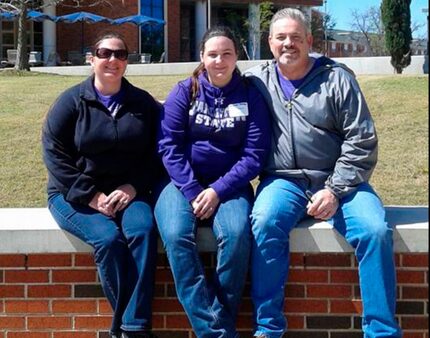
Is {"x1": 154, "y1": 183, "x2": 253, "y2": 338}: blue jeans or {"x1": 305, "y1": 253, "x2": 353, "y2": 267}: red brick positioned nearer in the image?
{"x1": 154, "y1": 183, "x2": 253, "y2": 338}: blue jeans

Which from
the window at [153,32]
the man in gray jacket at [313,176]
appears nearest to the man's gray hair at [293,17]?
the man in gray jacket at [313,176]

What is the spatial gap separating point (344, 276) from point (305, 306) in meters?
0.26

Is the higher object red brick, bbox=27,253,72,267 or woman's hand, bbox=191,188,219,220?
woman's hand, bbox=191,188,219,220

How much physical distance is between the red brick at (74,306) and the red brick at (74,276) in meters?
0.11

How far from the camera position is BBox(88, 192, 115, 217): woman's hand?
383 cm

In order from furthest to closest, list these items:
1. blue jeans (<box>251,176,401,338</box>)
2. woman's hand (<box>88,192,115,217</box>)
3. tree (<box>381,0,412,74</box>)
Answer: tree (<box>381,0,412,74</box>)
woman's hand (<box>88,192,115,217</box>)
blue jeans (<box>251,176,401,338</box>)

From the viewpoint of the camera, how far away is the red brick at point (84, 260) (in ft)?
13.0

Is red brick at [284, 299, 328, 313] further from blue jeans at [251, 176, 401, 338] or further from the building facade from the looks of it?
the building facade

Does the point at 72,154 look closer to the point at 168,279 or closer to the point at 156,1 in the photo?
the point at 168,279

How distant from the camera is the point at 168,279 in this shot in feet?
13.1

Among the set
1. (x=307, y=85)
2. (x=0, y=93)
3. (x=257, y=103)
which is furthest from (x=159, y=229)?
(x=0, y=93)

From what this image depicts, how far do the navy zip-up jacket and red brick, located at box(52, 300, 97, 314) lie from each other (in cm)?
55

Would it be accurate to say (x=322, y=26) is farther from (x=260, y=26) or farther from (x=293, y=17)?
(x=293, y=17)

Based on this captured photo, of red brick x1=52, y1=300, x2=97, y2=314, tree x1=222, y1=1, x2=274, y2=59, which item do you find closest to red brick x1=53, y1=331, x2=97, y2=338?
red brick x1=52, y1=300, x2=97, y2=314
